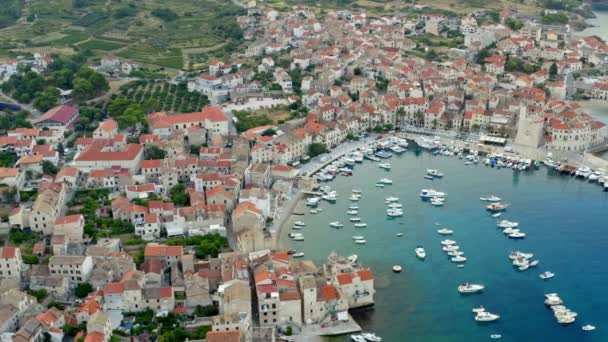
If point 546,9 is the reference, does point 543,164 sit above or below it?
below

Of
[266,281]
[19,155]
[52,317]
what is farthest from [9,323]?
[19,155]

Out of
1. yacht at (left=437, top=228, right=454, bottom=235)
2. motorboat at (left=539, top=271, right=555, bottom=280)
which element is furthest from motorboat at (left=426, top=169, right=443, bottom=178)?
motorboat at (left=539, top=271, right=555, bottom=280)

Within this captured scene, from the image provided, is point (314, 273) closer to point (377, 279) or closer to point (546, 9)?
point (377, 279)

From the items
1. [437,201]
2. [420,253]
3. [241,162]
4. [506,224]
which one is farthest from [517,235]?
[241,162]

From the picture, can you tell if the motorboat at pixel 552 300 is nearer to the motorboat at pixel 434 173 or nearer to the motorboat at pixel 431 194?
the motorboat at pixel 431 194

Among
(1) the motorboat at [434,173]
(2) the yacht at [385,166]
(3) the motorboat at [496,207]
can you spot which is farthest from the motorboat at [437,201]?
(2) the yacht at [385,166]

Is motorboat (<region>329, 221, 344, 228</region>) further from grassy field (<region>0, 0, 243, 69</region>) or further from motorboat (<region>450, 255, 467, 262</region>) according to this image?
grassy field (<region>0, 0, 243, 69</region>)

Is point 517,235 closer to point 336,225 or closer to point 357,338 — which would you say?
point 336,225
